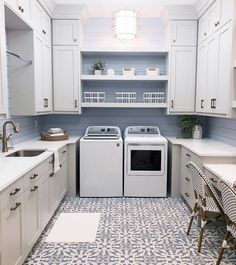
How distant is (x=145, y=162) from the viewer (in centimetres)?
386

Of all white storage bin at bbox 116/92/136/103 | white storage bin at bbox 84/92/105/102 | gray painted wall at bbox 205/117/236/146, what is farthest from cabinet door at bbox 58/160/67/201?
gray painted wall at bbox 205/117/236/146

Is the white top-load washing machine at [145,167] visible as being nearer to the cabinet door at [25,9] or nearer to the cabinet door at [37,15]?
the cabinet door at [37,15]

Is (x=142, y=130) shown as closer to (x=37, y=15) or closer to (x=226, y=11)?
(x=226, y=11)

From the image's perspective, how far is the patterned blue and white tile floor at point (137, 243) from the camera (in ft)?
7.64

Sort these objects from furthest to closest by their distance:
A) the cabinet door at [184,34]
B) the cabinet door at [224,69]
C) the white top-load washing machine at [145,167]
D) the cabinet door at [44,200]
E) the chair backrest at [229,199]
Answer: the cabinet door at [184,34] < the white top-load washing machine at [145,167] < the cabinet door at [224,69] < the cabinet door at [44,200] < the chair backrest at [229,199]

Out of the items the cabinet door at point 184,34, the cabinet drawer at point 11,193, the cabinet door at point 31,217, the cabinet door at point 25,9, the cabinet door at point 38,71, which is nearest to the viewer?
the cabinet drawer at point 11,193

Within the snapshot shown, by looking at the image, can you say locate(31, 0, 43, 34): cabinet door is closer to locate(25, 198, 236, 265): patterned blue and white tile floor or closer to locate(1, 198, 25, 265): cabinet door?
locate(1, 198, 25, 265): cabinet door

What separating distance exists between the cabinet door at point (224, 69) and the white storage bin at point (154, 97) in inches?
48.4

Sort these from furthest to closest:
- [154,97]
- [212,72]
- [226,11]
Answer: [154,97]
[212,72]
[226,11]

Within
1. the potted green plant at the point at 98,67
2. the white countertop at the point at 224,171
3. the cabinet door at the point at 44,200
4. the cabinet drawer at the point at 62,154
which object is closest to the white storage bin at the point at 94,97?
the potted green plant at the point at 98,67

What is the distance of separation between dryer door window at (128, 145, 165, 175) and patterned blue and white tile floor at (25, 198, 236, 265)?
0.55 metres

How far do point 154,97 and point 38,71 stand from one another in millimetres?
1908

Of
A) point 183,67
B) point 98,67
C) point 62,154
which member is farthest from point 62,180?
point 183,67

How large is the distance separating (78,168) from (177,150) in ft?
5.22
